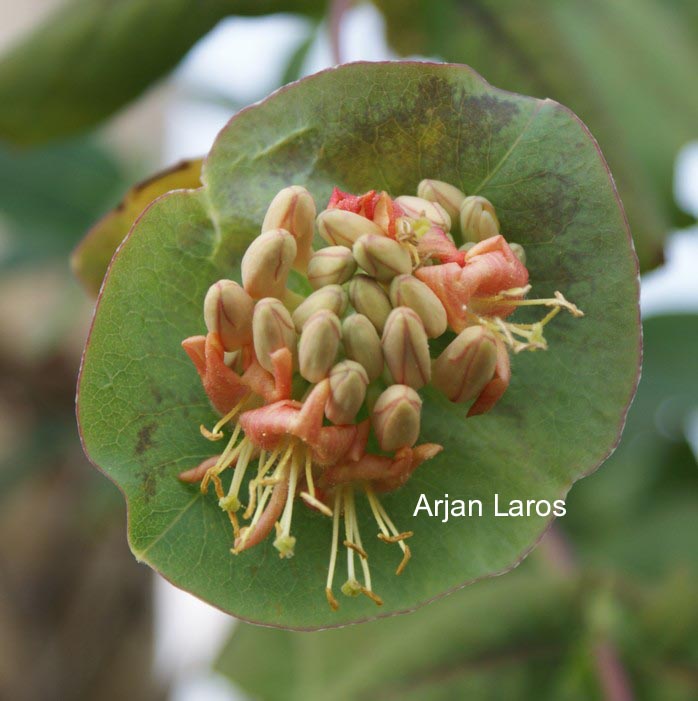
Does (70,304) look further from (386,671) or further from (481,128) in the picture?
(481,128)

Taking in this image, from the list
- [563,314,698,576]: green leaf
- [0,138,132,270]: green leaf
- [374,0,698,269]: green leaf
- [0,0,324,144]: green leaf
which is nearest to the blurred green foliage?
[563,314,698,576]: green leaf

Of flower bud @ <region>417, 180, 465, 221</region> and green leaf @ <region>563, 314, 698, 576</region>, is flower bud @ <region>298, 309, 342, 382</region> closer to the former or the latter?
flower bud @ <region>417, 180, 465, 221</region>

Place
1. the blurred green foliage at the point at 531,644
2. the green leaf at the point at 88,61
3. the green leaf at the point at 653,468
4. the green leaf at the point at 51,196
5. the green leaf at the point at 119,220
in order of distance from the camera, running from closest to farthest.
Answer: the green leaf at the point at 119,220 → the blurred green foliage at the point at 531,644 → the green leaf at the point at 88,61 → the green leaf at the point at 653,468 → the green leaf at the point at 51,196

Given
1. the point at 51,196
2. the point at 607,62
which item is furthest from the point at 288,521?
the point at 51,196

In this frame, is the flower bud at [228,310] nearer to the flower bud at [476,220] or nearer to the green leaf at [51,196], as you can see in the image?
the flower bud at [476,220]

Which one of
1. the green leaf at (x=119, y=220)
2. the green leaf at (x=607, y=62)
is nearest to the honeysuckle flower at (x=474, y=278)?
the green leaf at (x=119, y=220)

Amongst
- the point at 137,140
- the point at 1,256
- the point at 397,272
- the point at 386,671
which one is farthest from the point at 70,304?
the point at 397,272
